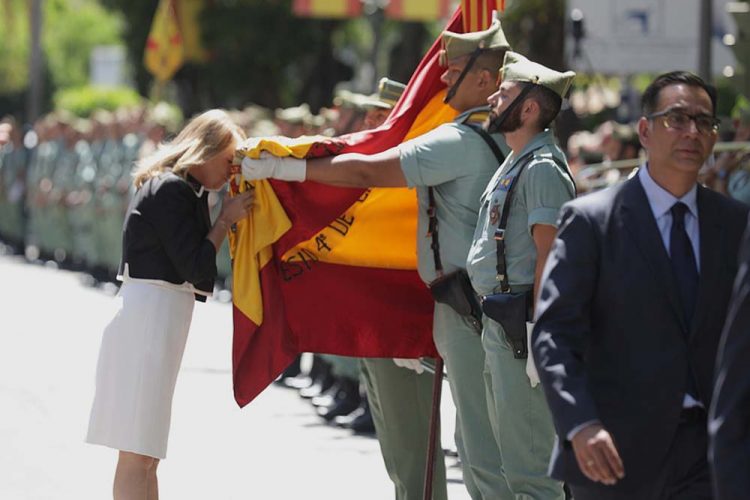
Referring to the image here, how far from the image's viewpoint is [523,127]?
6.11m

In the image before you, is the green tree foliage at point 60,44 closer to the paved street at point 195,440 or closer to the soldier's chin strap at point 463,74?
the paved street at point 195,440

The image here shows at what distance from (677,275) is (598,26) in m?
12.8

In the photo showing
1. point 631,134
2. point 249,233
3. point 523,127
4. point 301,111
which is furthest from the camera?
point 301,111

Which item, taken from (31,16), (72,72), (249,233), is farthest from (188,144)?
(72,72)

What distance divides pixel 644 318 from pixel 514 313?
1.32 meters

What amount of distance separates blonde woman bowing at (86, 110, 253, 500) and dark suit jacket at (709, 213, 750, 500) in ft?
10.9

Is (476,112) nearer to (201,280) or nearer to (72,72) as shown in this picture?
(201,280)

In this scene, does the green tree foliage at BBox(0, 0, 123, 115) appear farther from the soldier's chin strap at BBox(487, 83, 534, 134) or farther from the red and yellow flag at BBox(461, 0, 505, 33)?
the soldier's chin strap at BBox(487, 83, 534, 134)

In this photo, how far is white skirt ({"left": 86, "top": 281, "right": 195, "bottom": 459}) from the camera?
22.5 ft

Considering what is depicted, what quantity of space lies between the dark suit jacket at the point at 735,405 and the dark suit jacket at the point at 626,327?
685 mm

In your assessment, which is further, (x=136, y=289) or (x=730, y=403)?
(x=136, y=289)

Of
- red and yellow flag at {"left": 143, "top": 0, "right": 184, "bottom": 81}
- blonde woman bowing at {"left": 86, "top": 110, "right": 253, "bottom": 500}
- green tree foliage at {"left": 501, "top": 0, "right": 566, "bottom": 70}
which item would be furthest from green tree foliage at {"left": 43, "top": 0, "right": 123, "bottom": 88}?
blonde woman bowing at {"left": 86, "top": 110, "right": 253, "bottom": 500}

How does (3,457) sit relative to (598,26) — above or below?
below

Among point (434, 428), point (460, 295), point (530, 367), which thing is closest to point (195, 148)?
point (460, 295)
